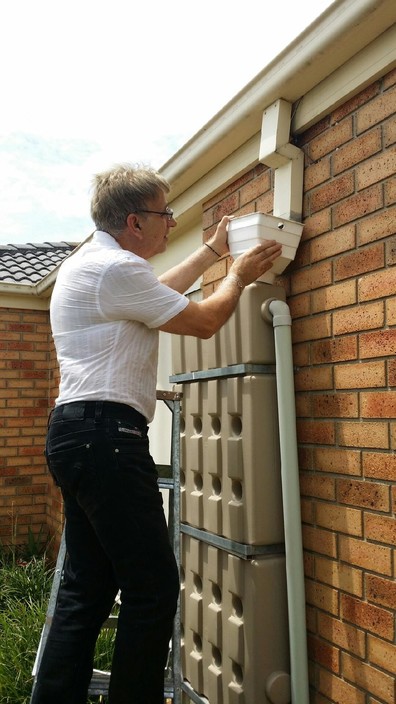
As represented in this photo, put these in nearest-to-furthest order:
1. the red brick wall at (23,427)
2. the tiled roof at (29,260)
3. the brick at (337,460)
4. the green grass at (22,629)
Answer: the brick at (337,460), the green grass at (22,629), the red brick wall at (23,427), the tiled roof at (29,260)

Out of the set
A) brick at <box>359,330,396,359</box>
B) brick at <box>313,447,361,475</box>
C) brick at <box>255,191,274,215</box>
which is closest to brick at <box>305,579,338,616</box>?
brick at <box>313,447,361,475</box>

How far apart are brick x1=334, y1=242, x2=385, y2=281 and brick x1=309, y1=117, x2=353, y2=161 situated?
0.43 metres

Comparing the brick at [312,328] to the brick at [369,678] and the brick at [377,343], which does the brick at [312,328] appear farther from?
the brick at [369,678]

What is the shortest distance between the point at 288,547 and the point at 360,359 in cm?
75

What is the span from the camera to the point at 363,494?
83.4 inches

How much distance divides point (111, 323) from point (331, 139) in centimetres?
109

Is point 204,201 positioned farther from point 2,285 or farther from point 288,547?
point 2,285

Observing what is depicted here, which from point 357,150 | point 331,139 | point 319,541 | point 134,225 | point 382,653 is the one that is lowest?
point 382,653

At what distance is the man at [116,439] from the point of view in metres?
1.99

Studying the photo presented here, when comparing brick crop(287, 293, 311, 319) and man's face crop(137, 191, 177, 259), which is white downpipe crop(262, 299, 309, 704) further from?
man's face crop(137, 191, 177, 259)

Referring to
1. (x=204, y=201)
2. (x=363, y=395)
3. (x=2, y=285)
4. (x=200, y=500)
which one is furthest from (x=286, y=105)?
(x=2, y=285)

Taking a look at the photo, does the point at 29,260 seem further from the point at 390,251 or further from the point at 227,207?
the point at 390,251

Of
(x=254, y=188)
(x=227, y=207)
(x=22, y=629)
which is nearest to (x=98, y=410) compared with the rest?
(x=254, y=188)

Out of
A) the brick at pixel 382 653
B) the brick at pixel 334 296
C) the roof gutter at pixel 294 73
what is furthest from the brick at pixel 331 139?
the brick at pixel 382 653
